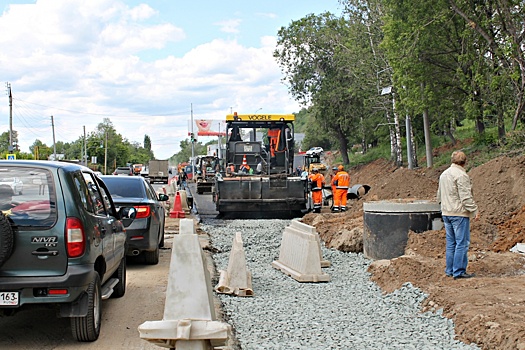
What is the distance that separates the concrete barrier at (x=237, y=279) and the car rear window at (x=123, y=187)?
10.8ft

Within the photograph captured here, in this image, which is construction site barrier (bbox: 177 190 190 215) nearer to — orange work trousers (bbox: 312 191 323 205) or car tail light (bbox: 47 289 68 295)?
orange work trousers (bbox: 312 191 323 205)

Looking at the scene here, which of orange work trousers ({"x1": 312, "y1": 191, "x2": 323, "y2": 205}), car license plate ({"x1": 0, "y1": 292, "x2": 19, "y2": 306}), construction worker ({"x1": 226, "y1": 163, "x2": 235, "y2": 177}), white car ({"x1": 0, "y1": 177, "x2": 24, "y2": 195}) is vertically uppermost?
construction worker ({"x1": 226, "y1": 163, "x2": 235, "y2": 177})

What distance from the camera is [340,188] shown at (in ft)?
70.3

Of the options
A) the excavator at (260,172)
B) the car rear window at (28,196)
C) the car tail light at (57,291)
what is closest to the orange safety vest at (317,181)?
the excavator at (260,172)

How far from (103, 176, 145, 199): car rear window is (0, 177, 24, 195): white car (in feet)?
16.9

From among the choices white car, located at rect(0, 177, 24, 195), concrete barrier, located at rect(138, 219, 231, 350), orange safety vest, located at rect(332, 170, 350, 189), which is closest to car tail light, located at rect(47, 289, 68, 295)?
white car, located at rect(0, 177, 24, 195)

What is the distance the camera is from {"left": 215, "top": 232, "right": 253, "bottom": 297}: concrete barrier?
28.3 feet

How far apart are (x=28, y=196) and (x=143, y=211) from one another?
488 cm

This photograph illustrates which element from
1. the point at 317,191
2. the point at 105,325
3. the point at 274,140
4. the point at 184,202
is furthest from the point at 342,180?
the point at 105,325

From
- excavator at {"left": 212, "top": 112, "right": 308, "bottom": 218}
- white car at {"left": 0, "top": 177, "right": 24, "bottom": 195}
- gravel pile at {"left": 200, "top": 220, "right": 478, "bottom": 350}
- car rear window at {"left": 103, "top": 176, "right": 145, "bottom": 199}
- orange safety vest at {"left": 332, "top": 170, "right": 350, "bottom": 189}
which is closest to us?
white car at {"left": 0, "top": 177, "right": 24, "bottom": 195}

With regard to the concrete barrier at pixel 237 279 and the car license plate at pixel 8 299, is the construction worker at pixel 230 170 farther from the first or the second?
the car license plate at pixel 8 299

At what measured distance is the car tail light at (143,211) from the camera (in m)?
10.8

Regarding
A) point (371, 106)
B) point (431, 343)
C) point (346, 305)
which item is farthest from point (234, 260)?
point (371, 106)

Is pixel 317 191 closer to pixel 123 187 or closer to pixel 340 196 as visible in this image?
pixel 340 196
